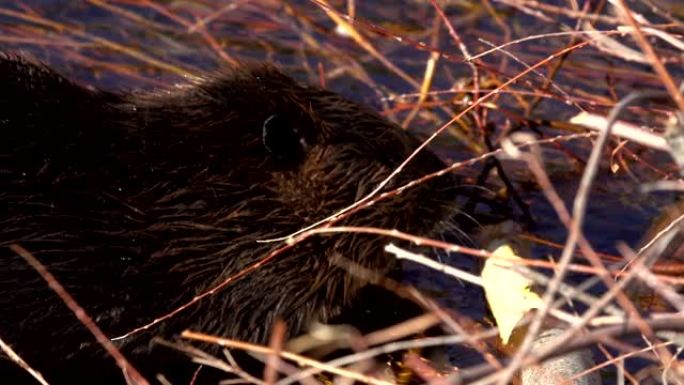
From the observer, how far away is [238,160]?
370 centimetres

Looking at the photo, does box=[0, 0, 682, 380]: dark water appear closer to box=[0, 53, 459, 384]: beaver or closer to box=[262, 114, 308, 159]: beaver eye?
box=[0, 53, 459, 384]: beaver

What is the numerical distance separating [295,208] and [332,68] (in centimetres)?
230

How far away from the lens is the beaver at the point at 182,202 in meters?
3.42

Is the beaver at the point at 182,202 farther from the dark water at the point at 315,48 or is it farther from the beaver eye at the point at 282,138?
the dark water at the point at 315,48

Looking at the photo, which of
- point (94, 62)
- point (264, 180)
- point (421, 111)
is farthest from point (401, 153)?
point (94, 62)

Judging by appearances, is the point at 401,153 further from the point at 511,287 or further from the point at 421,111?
the point at 421,111

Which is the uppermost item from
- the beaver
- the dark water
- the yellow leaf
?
the beaver

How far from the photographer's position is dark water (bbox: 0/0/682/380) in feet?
17.5

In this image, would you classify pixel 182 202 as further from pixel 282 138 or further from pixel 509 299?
pixel 509 299

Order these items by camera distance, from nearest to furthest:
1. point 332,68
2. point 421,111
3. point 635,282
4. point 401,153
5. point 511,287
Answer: point 635,282, point 511,287, point 401,153, point 421,111, point 332,68

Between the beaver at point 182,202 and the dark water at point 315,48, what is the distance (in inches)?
43.4

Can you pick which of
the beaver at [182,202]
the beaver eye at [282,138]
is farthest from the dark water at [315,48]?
the beaver eye at [282,138]

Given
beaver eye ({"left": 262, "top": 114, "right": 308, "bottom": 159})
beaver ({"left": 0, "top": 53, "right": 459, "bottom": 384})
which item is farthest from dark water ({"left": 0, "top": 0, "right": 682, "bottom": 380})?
beaver eye ({"left": 262, "top": 114, "right": 308, "bottom": 159})

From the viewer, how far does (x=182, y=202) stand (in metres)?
3.61
